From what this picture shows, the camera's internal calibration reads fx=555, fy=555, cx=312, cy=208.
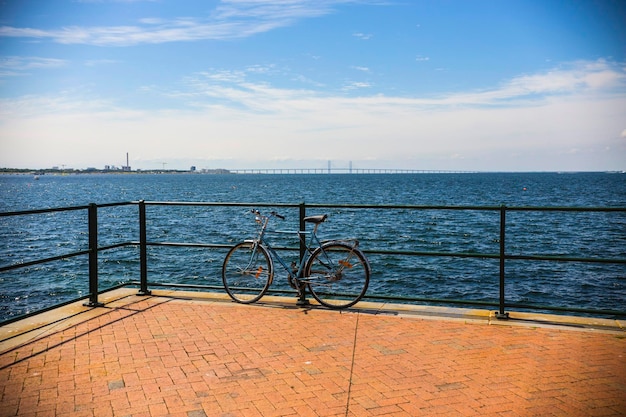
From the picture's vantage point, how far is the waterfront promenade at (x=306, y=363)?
13.9 feet

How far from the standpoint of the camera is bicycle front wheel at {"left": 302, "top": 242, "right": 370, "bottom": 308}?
6840 mm

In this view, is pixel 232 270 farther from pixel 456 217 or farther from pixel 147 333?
pixel 456 217

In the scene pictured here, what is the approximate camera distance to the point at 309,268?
7.05 m

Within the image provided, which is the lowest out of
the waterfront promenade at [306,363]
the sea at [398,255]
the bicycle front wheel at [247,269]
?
the sea at [398,255]

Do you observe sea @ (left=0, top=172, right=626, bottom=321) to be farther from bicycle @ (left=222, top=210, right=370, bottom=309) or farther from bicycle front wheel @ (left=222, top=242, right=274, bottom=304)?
bicycle front wheel @ (left=222, top=242, right=274, bottom=304)

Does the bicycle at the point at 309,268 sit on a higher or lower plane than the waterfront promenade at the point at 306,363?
higher

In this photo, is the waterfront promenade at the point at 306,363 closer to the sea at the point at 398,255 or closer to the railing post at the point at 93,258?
the railing post at the point at 93,258

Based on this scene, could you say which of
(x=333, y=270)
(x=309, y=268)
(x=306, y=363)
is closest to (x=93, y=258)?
(x=309, y=268)

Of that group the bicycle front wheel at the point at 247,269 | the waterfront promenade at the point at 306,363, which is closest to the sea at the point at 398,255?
the bicycle front wheel at the point at 247,269

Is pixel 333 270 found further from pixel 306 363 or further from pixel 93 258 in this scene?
pixel 93 258

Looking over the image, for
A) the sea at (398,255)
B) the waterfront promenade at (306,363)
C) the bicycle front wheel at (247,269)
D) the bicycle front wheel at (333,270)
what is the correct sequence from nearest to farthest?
the waterfront promenade at (306,363)
the bicycle front wheel at (333,270)
the bicycle front wheel at (247,269)
the sea at (398,255)

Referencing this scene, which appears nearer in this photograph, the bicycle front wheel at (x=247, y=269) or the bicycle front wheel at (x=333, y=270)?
the bicycle front wheel at (x=333, y=270)

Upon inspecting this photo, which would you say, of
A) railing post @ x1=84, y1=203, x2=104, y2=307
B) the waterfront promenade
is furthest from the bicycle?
railing post @ x1=84, y1=203, x2=104, y2=307

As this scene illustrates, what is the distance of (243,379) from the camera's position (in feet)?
15.6
